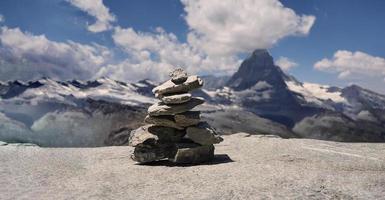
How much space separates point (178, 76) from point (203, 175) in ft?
38.6

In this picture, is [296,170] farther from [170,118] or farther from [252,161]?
[170,118]

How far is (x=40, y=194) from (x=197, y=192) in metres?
10.1

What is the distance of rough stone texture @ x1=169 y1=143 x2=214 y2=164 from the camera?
125 feet

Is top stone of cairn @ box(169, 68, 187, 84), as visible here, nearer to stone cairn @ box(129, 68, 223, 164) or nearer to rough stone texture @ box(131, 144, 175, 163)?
stone cairn @ box(129, 68, 223, 164)

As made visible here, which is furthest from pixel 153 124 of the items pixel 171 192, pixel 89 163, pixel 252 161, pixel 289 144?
pixel 289 144

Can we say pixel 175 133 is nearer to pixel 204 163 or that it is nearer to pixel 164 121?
A: pixel 164 121

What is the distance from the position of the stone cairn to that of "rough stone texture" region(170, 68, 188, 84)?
0.32ft

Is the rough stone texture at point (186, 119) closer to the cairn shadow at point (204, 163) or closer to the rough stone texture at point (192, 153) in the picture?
the rough stone texture at point (192, 153)

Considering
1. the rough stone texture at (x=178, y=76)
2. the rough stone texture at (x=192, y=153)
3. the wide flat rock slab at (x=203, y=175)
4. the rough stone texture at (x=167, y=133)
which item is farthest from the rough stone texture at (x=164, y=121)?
the wide flat rock slab at (x=203, y=175)

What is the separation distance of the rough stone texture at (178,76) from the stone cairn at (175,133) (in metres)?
0.10

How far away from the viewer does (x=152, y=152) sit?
3888 centimetres

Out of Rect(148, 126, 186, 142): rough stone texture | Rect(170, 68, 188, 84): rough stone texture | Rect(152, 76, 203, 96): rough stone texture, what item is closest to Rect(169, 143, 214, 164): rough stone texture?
Rect(148, 126, 186, 142): rough stone texture

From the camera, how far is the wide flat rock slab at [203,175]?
1080 inches

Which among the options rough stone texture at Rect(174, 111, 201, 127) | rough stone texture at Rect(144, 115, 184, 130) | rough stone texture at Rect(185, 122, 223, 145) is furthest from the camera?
rough stone texture at Rect(144, 115, 184, 130)
